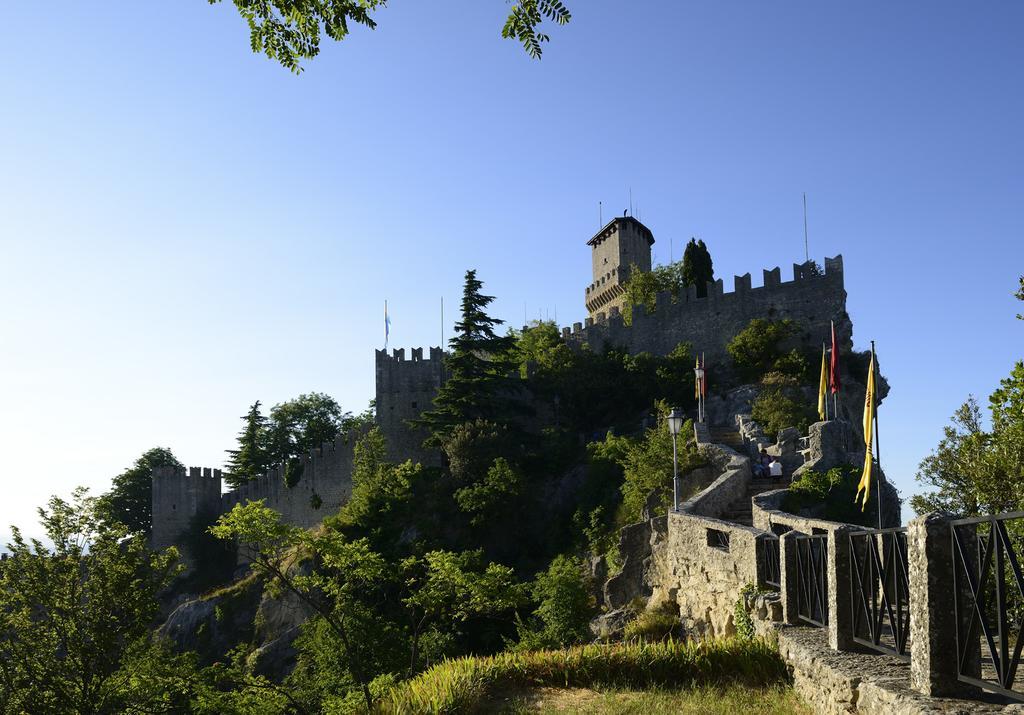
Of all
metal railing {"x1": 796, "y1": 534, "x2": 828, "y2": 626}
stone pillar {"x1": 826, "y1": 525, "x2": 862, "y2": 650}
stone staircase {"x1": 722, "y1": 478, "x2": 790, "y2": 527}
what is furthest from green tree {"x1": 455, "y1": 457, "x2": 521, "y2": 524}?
stone pillar {"x1": 826, "y1": 525, "x2": 862, "y2": 650}

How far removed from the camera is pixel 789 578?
1073 centimetres

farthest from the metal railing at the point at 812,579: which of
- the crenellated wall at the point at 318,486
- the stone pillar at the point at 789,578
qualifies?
the crenellated wall at the point at 318,486

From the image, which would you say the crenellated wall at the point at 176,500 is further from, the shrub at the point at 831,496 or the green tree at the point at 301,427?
the shrub at the point at 831,496

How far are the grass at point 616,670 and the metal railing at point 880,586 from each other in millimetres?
1705

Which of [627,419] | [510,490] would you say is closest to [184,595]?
[510,490]

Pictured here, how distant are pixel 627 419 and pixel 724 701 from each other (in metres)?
26.4

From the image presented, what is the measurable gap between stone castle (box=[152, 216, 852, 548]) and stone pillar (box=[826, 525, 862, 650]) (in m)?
26.3

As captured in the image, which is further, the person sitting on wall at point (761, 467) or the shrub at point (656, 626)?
the person sitting on wall at point (761, 467)

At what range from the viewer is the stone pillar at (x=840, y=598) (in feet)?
28.1

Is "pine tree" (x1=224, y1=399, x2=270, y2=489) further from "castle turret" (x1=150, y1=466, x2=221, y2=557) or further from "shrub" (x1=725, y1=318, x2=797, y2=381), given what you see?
"shrub" (x1=725, y1=318, x2=797, y2=381)

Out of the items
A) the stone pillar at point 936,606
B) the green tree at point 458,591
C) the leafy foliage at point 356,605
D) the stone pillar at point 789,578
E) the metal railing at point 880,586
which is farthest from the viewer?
the green tree at point 458,591

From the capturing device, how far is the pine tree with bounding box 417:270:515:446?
36344mm

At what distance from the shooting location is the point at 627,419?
35375 mm

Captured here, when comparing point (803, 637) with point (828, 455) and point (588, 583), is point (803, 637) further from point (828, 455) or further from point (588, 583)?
point (588, 583)
